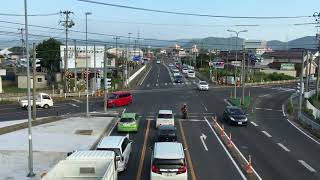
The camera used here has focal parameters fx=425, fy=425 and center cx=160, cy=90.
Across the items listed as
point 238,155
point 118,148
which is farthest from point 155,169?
point 238,155

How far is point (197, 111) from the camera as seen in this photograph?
44.8m

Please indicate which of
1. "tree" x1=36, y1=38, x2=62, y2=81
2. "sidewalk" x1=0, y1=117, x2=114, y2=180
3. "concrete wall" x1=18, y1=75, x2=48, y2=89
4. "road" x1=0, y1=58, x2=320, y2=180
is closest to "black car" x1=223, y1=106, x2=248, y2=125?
"road" x1=0, y1=58, x2=320, y2=180

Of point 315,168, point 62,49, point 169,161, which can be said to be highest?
A: point 62,49

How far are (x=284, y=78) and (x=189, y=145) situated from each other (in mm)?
74949

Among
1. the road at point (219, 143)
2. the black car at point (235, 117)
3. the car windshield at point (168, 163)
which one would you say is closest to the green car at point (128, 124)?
the road at point (219, 143)

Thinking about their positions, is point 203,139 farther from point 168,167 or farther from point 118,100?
point 118,100

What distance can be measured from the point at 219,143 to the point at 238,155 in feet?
12.2

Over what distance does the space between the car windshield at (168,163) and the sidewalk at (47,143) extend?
5841 mm

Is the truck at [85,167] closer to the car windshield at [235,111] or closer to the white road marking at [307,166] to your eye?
the white road marking at [307,166]

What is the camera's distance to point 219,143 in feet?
91.8

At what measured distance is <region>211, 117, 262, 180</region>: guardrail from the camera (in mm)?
20344

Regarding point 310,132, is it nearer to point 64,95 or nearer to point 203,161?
point 203,161

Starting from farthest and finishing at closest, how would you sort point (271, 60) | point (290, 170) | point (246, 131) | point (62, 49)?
point (271, 60) < point (62, 49) < point (246, 131) < point (290, 170)

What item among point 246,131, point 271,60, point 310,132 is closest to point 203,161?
point 246,131
